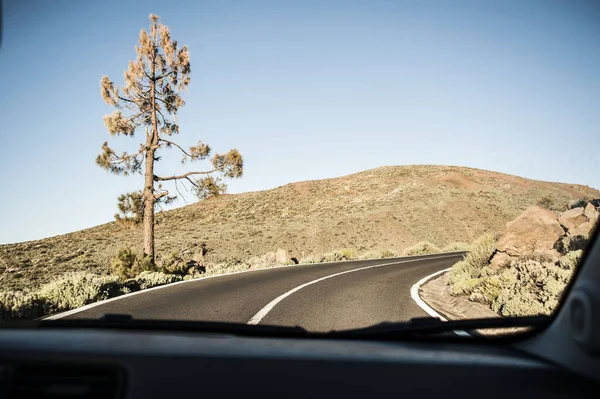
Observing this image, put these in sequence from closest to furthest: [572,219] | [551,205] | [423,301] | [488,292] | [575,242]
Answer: [488,292] → [423,301] → [575,242] → [572,219] → [551,205]

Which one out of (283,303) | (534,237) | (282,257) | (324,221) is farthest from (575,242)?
(324,221)

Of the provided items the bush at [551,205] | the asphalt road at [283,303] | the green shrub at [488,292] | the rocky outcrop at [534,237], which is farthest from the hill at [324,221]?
the green shrub at [488,292]

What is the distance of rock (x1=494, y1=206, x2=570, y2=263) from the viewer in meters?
11.8

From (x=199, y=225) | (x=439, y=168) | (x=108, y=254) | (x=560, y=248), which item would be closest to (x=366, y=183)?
(x=439, y=168)

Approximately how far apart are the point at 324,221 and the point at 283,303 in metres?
46.6

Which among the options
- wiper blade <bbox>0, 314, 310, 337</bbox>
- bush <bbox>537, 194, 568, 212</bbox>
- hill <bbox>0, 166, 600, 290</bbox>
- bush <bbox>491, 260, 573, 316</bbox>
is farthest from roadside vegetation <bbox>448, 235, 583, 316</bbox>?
hill <bbox>0, 166, 600, 290</bbox>

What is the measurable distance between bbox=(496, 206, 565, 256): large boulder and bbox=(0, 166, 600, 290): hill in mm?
20228

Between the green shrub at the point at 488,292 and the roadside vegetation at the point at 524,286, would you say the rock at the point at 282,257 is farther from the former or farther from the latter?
the green shrub at the point at 488,292

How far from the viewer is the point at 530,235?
12.1m

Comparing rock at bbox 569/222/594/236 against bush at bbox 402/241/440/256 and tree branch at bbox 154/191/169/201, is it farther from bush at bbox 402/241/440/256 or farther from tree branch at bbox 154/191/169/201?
bush at bbox 402/241/440/256

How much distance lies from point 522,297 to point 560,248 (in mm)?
6633

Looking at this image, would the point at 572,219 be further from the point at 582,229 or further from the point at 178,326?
the point at 178,326

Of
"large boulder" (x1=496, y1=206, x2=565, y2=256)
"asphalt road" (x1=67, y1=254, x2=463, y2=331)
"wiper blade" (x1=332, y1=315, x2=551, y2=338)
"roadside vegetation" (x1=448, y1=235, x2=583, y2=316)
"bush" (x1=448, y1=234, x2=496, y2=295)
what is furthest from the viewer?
"large boulder" (x1=496, y1=206, x2=565, y2=256)

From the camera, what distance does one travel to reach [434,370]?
1.83 meters
